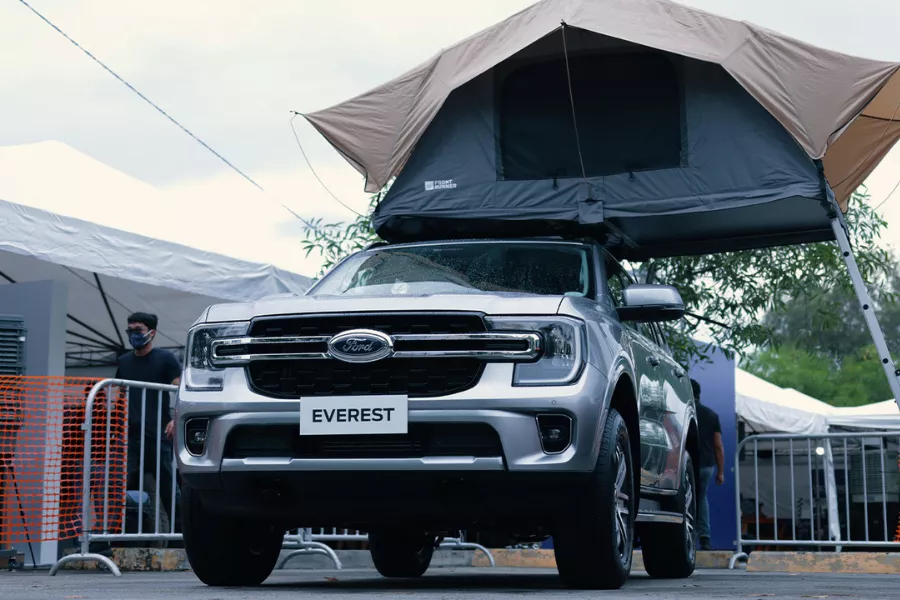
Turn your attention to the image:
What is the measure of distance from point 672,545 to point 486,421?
11.2 feet

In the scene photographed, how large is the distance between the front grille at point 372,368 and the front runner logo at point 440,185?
337 cm

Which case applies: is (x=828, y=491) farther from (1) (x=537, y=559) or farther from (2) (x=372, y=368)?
(2) (x=372, y=368)

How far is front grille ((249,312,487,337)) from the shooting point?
5.42m

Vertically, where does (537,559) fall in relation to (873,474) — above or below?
below

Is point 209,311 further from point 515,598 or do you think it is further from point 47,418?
point 47,418

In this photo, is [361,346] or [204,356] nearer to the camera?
[361,346]

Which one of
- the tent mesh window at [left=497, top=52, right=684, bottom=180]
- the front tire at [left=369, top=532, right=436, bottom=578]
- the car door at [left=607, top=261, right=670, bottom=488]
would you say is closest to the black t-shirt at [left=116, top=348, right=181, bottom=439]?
the front tire at [left=369, top=532, right=436, bottom=578]

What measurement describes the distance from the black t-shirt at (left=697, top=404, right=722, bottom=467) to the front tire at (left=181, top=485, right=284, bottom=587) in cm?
855

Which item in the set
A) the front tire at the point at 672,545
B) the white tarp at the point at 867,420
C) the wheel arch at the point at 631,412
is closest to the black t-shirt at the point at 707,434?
the white tarp at the point at 867,420

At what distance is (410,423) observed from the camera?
529 centimetres

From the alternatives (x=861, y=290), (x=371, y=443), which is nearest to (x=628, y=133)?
(x=861, y=290)

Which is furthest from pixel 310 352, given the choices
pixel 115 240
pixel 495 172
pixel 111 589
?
pixel 115 240

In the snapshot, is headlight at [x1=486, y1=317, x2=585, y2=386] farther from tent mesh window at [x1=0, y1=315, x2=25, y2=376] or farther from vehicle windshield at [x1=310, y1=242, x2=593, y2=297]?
tent mesh window at [x1=0, y1=315, x2=25, y2=376]

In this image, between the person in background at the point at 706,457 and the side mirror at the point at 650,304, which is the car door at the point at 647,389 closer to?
the side mirror at the point at 650,304
